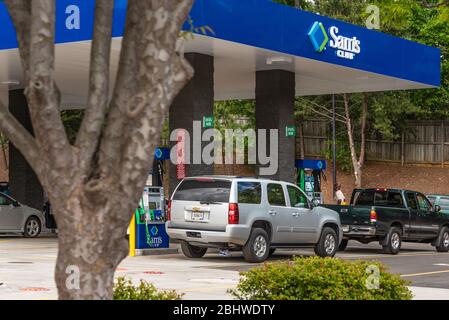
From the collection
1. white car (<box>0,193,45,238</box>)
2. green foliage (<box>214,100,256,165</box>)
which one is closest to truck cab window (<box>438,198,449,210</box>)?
green foliage (<box>214,100,256,165</box>)

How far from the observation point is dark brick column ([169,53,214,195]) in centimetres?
2228

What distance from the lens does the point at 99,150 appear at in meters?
5.89

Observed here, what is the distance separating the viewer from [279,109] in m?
26.0

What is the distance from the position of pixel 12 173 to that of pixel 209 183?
1440cm

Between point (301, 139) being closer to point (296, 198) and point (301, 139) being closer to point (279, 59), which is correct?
point (279, 59)

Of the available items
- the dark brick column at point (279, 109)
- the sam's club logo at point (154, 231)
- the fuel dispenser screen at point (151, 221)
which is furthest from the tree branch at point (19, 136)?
the dark brick column at point (279, 109)

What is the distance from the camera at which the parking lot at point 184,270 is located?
42.3ft

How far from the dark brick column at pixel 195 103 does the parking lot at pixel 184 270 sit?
8.84 feet

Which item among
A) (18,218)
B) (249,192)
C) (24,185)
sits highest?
(24,185)

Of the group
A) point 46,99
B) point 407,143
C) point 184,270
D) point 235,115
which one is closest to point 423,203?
point 184,270

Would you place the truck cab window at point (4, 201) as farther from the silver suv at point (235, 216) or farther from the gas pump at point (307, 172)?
the gas pump at point (307, 172)

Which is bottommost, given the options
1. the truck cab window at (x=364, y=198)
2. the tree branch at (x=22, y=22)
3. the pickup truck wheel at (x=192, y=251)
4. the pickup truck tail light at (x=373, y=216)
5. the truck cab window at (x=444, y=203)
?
the pickup truck wheel at (x=192, y=251)

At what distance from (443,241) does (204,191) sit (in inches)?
378

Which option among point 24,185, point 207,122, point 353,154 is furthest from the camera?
point 353,154
